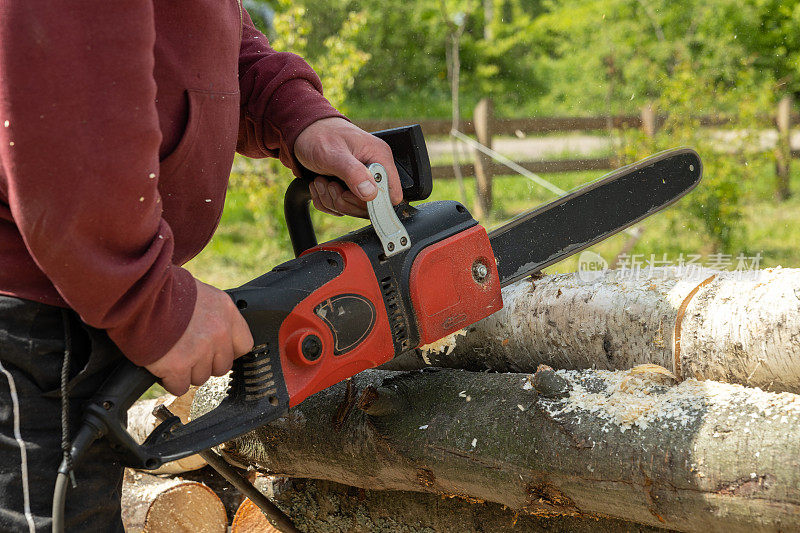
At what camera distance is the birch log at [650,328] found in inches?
59.6

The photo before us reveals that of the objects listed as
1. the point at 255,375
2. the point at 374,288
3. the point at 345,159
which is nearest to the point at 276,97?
the point at 345,159

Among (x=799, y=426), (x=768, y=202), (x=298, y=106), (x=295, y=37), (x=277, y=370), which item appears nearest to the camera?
(x=799, y=426)

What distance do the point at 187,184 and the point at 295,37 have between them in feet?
16.8

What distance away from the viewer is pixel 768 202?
7.30 meters

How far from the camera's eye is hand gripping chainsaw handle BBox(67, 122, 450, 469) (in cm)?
128

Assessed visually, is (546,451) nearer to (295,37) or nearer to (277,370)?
(277,370)

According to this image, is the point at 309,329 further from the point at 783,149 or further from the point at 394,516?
the point at 783,149

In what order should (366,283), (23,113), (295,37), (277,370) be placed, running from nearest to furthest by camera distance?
(23,113) < (277,370) < (366,283) < (295,37)

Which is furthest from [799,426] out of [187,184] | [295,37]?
[295,37]

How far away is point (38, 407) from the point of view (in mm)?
1111

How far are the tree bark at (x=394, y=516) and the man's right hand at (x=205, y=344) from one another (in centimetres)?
84

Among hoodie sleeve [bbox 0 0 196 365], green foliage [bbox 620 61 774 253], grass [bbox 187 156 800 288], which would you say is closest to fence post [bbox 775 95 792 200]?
grass [bbox 187 156 800 288]

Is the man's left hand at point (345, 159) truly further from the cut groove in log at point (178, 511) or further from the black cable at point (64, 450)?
the cut groove in log at point (178, 511)

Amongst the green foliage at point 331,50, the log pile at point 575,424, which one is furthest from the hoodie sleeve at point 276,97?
the green foliage at point 331,50
